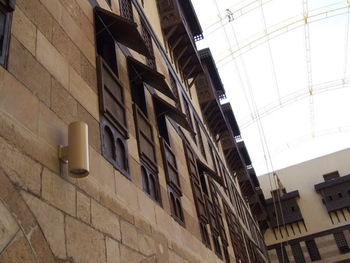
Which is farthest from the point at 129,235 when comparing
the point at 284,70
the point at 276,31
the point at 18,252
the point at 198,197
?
the point at 284,70

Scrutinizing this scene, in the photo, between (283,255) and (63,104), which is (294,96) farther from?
(63,104)

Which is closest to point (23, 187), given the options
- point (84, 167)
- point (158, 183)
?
point (84, 167)

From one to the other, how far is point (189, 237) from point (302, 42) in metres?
21.0

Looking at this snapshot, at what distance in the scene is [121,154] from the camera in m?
4.45

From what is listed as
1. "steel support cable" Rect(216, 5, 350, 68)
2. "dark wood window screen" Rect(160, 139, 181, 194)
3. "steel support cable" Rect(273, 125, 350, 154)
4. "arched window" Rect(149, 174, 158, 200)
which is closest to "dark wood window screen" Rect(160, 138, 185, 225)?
"dark wood window screen" Rect(160, 139, 181, 194)

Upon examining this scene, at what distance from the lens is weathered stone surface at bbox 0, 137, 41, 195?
2.49 metres

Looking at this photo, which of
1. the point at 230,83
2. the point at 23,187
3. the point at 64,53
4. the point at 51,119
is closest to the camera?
the point at 23,187

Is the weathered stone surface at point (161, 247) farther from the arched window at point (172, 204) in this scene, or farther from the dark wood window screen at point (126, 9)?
the dark wood window screen at point (126, 9)

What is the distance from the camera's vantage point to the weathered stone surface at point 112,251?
10.9 feet

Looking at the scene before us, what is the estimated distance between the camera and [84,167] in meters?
2.84

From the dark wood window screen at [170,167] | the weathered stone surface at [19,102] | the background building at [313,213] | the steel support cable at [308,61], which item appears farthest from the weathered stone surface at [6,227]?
the steel support cable at [308,61]

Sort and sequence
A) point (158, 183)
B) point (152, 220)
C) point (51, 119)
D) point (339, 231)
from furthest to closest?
point (339, 231)
point (158, 183)
point (152, 220)
point (51, 119)

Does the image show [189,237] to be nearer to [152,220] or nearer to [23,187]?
[152,220]

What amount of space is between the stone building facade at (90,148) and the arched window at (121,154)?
0.04 ft
